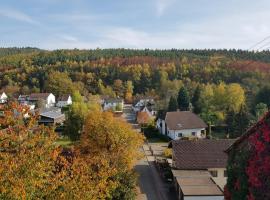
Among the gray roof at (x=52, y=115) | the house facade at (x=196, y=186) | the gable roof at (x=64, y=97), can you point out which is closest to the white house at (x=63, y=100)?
the gable roof at (x=64, y=97)

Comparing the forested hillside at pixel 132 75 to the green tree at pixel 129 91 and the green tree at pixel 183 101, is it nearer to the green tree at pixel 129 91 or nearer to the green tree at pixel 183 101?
the green tree at pixel 129 91

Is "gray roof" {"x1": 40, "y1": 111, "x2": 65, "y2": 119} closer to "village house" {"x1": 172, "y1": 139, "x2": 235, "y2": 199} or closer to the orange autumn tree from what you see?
the orange autumn tree

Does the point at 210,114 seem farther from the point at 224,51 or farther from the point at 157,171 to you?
the point at 224,51

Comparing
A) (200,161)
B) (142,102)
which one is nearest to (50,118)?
(142,102)

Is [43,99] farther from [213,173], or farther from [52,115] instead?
[213,173]

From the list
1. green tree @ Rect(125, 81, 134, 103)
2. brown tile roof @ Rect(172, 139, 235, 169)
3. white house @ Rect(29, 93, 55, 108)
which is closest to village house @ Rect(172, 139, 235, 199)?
brown tile roof @ Rect(172, 139, 235, 169)
